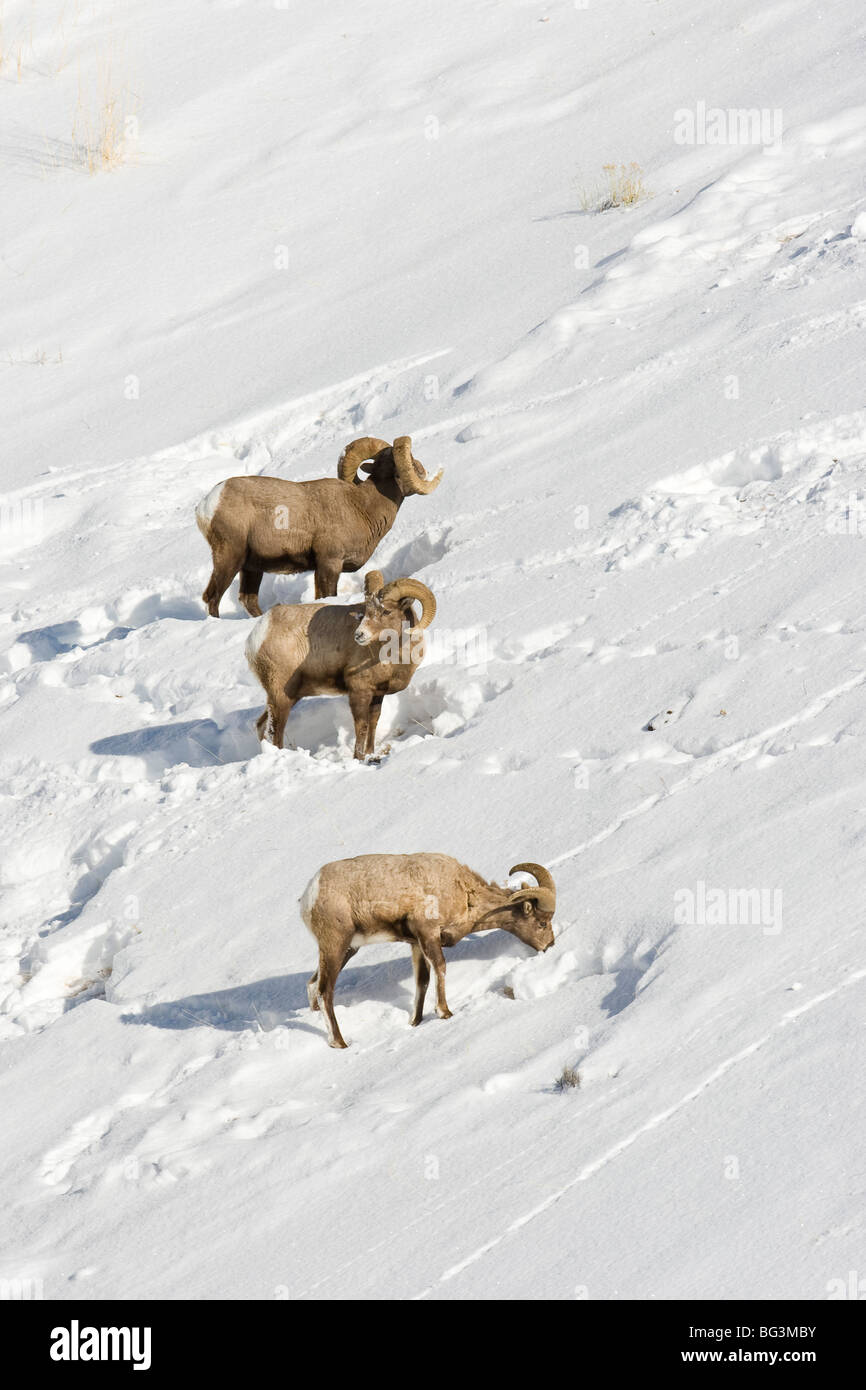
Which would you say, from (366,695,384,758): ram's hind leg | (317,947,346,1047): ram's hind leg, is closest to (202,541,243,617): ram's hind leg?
(366,695,384,758): ram's hind leg

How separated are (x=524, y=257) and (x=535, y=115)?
377 cm

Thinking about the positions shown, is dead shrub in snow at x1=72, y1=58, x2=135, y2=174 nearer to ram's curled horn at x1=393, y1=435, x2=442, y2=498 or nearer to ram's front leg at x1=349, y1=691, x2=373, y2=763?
ram's curled horn at x1=393, y1=435, x2=442, y2=498

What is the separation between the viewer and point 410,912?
25.0ft

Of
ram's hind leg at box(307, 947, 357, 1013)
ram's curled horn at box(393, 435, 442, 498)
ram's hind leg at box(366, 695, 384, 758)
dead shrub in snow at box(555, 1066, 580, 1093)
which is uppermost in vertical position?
ram's curled horn at box(393, 435, 442, 498)

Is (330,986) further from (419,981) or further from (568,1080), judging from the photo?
(568,1080)

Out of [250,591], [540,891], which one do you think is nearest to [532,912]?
[540,891]

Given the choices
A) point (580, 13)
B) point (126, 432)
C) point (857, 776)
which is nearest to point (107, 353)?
point (126, 432)

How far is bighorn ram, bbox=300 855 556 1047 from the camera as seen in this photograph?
7547mm

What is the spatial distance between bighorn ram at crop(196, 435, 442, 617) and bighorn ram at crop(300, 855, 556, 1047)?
13.1 feet

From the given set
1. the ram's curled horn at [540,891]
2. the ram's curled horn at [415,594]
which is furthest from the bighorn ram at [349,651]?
the ram's curled horn at [540,891]

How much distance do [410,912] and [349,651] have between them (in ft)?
8.39

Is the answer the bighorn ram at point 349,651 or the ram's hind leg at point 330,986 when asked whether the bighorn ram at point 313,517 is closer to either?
the bighorn ram at point 349,651

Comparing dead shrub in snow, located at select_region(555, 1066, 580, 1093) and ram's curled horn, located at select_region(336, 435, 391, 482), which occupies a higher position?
ram's curled horn, located at select_region(336, 435, 391, 482)

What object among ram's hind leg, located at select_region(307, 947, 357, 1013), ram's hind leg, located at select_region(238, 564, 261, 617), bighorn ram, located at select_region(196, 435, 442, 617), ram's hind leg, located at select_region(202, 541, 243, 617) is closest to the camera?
ram's hind leg, located at select_region(307, 947, 357, 1013)
